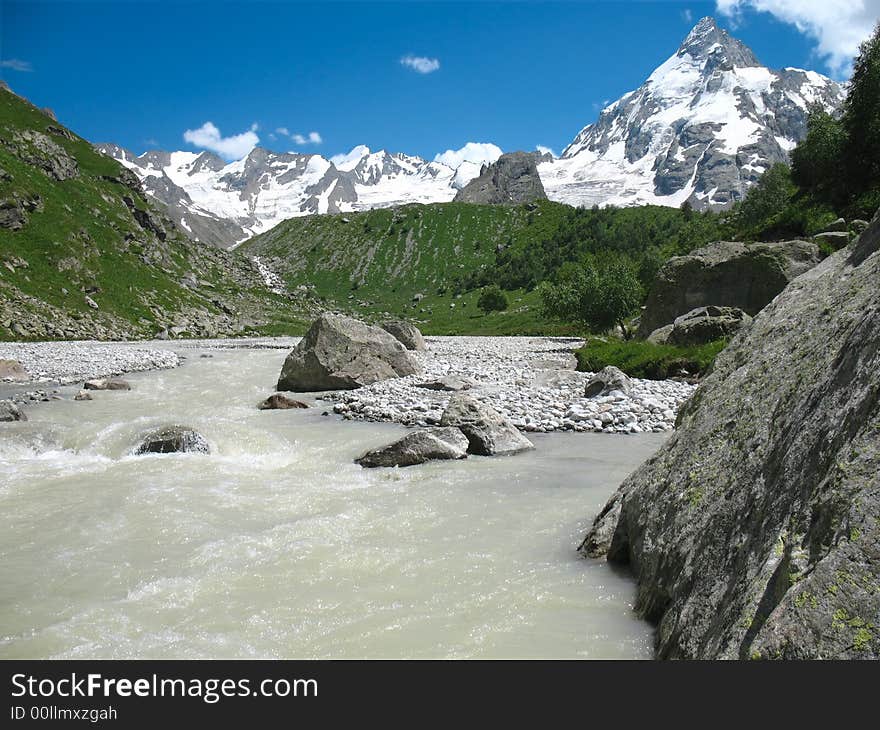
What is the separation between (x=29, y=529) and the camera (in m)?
9.53

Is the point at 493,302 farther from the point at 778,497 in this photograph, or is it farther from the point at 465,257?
the point at 778,497

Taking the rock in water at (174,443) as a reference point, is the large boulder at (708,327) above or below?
above

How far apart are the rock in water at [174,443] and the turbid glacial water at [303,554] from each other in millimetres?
439

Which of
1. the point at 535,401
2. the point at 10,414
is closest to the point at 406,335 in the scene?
the point at 535,401

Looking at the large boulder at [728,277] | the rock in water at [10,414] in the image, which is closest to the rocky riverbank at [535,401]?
the rock in water at [10,414]

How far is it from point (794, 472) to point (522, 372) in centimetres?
2752

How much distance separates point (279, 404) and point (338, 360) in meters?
4.69

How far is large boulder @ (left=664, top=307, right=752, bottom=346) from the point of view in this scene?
31.4m

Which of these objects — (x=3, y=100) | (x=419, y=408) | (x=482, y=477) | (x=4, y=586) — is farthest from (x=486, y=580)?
(x=3, y=100)

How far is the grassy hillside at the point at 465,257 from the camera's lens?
13700cm
